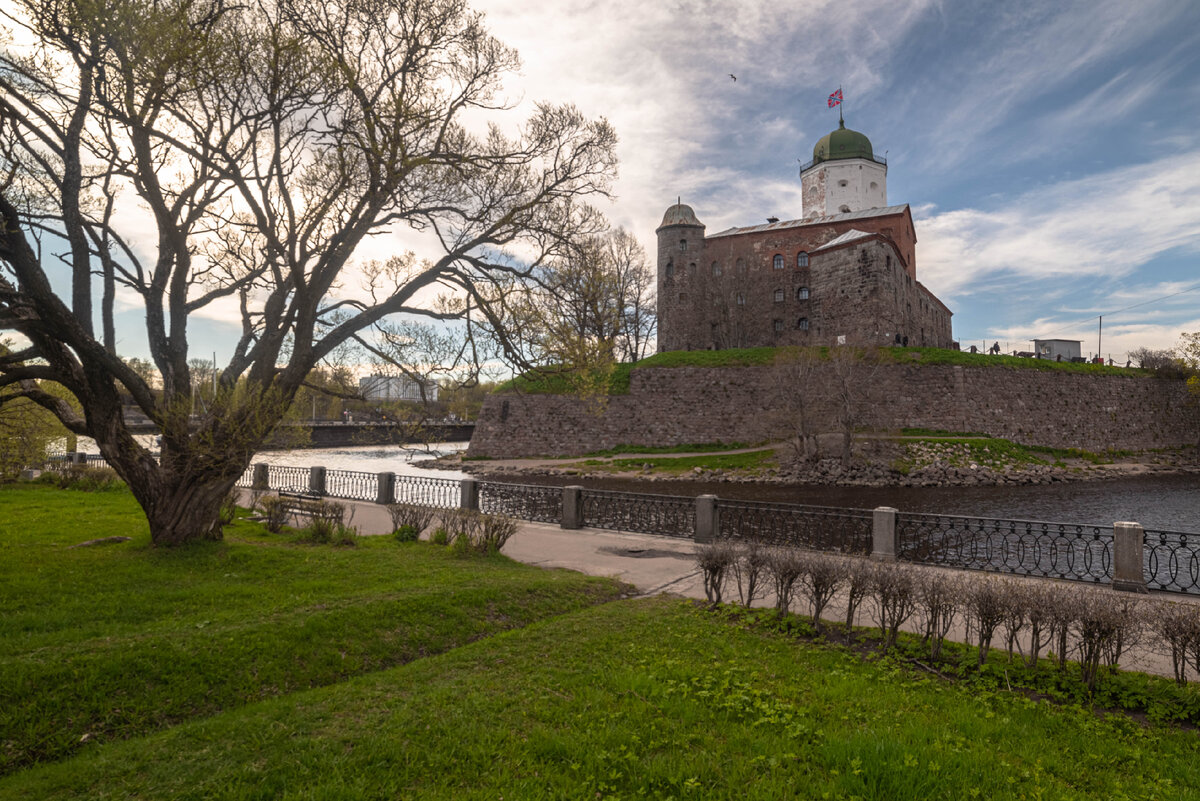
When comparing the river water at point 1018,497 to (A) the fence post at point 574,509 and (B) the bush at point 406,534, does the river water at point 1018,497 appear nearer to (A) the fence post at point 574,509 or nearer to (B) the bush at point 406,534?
(A) the fence post at point 574,509

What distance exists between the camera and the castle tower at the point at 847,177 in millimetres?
57844

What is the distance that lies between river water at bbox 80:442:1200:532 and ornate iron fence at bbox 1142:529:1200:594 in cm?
681

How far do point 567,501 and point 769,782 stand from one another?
40.2ft

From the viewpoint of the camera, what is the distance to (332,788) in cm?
392

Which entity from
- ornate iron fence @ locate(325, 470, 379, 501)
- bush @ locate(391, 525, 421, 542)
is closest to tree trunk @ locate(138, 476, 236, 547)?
bush @ locate(391, 525, 421, 542)

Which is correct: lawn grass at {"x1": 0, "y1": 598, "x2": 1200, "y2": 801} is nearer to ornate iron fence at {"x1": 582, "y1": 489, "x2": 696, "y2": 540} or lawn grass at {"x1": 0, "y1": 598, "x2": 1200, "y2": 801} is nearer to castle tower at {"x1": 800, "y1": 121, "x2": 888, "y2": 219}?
ornate iron fence at {"x1": 582, "y1": 489, "x2": 696, "y2": 540}

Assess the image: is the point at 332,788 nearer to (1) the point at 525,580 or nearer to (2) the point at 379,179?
(1) the point at 525,580

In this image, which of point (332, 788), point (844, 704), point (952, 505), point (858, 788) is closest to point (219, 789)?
point (332, 788)

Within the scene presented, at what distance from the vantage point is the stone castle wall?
4334cm

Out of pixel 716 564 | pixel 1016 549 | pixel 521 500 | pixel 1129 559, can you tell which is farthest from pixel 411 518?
pixel 1016 549

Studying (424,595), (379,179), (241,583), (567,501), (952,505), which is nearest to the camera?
(424,595)

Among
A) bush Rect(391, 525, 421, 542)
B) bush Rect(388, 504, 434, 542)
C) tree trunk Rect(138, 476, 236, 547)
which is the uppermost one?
tree trunk Rect(138, 476, 236, 547)

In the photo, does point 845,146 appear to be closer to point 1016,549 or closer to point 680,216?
point 680,216

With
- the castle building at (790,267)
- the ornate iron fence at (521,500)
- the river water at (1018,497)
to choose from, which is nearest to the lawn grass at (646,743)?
the ornate iron fence at (521,500)
